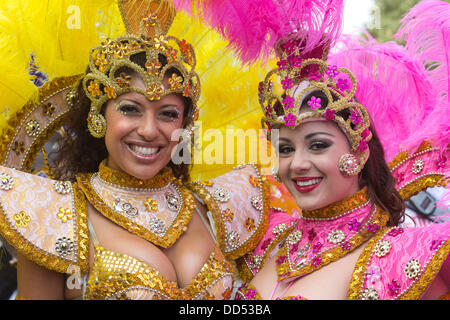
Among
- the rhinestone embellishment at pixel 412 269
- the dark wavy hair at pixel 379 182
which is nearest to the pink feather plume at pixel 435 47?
the dark wavy hair at pixel 379 182

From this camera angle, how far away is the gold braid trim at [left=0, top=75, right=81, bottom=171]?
106 inches

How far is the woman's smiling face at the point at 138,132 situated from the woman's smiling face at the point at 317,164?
60cm

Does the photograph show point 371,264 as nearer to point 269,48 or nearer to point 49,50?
point 269,48

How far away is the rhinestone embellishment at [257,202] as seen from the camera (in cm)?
291

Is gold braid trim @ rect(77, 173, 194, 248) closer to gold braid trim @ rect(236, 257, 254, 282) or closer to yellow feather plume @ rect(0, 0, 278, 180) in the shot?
gold braid trim @ rect(236, 257, 254, 282)

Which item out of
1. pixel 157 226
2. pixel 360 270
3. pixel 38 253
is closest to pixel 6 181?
pixel 38 253

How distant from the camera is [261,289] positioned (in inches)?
97.5

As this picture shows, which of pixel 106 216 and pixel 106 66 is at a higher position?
pixel 106 66

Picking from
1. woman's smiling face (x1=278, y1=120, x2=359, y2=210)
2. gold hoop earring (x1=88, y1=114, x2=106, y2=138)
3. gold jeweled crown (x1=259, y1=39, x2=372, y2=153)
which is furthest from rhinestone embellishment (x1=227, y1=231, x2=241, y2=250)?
gold hoop earring (x1=88, y1=114, x2=106, y2=138)

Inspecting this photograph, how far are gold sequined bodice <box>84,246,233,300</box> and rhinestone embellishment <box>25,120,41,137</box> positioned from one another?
0.78 m

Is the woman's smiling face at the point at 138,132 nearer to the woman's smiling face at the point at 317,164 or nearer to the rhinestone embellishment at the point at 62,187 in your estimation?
the rhinestone embellishment at the point at 62,187

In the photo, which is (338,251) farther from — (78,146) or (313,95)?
(78,146)
